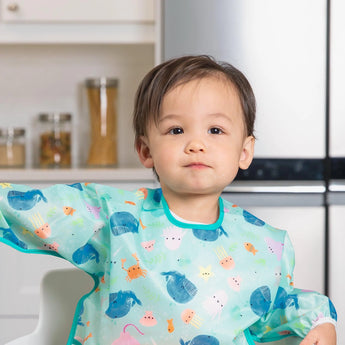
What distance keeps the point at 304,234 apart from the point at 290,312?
870 mm

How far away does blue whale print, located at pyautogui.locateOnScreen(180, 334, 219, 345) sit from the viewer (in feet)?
3.02

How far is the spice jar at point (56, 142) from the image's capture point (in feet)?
7.10

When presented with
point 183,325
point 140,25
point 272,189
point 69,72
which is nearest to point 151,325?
Result: point 183,325

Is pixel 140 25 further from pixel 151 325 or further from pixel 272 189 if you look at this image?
pixel 151 325

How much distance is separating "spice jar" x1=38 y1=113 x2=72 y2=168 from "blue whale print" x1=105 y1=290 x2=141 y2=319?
1.25 meters

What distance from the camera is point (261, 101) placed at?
71.2 inches

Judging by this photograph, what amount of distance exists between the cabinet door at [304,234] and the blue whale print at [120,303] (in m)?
0.90

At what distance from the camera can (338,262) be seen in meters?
1.80

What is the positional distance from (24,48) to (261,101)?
3.20ft

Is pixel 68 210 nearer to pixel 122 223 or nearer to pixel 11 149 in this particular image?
pixel 122 223

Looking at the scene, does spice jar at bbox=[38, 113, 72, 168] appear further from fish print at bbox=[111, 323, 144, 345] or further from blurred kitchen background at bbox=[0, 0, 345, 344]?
fish print at bbox=[111, 323, 144, 345]

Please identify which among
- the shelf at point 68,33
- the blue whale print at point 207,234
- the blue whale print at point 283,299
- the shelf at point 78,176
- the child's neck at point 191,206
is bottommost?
the blue whale print at point 283,299

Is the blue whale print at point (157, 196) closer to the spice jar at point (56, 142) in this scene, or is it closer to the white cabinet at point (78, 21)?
the white cabinet at point (78, 21)

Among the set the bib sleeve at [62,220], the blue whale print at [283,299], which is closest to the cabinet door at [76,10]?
the bib sleeve at [62,220]
